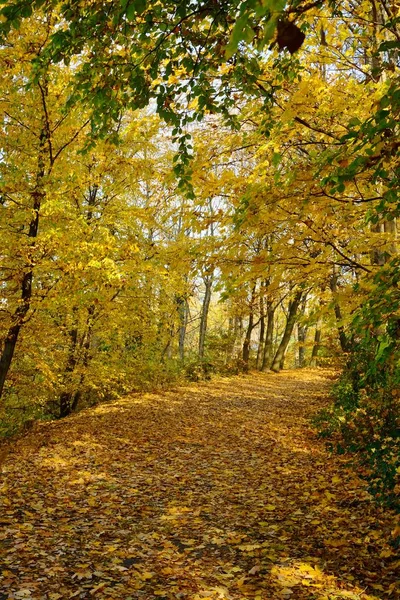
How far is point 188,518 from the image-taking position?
18.2ft

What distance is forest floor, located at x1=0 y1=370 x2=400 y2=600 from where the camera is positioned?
13.0 ft

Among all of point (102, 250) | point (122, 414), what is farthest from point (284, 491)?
point (122, 414)

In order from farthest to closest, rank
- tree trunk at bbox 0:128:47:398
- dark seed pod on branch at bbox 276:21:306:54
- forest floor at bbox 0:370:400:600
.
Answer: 1. tree trunk at bbox 0:128:47:398
2. forest floor at bbox 0:370:400:600
3. dark seed pod on branch at bbox 276:21:306:54

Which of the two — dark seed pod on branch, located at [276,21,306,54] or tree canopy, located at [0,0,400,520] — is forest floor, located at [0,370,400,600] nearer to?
tree canopy, located at [0,0,400,520]

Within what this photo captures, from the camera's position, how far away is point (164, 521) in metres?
5.47

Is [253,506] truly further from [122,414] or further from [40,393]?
[40,393]

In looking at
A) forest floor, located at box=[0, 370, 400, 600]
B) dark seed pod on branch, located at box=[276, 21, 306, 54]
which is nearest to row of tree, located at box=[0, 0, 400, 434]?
dark seed pod on branch, located at box=[276, 21, 306, 54]

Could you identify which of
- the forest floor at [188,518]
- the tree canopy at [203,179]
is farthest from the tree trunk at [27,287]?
the forest floor at [188,518]

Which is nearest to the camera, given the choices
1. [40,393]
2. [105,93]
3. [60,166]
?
[105,93]

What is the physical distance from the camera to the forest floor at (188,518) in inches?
156

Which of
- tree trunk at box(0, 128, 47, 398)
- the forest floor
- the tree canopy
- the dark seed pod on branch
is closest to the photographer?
the dark seed pod on branch

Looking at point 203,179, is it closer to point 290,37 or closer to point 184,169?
point 184,169

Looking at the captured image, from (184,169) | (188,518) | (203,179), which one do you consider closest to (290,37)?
(184,169)

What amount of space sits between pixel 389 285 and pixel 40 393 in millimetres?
10432
